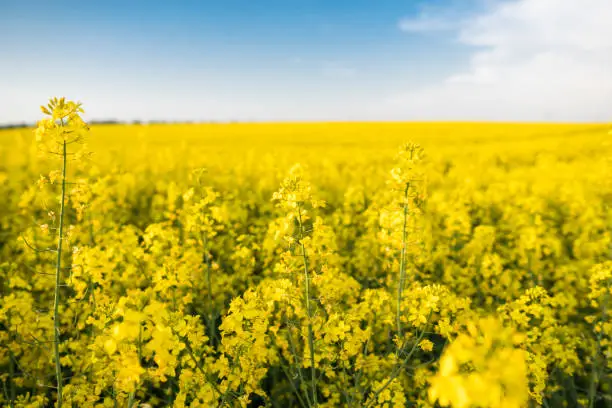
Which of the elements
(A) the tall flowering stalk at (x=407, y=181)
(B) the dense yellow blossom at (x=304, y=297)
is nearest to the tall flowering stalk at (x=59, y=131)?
(B) the dense yellow blossom at (x=304, y=297)

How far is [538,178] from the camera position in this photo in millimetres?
9422

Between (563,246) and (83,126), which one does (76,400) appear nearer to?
(83,126)

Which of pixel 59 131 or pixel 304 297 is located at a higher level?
pixel 59 131

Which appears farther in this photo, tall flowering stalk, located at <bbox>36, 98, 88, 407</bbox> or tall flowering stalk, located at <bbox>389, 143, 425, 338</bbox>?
tall flowering stalk, located at <bbox>389, 143, 425, 338</bbox>

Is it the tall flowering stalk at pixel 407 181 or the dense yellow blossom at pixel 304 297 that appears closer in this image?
the dense yellow blossom at pixel 304 297

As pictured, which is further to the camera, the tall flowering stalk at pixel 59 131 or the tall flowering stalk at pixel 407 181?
the tall flowering stalk at pixel 407 181

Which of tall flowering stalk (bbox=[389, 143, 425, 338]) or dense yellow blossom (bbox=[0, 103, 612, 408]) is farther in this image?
tall flowering stalk (bbox=[389, 143, 425, 338])

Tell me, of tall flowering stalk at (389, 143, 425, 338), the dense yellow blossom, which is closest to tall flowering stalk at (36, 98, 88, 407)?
the dense yellow blossom

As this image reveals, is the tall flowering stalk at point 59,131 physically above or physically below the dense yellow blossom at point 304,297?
above

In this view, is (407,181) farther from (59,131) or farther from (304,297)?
(59,131)

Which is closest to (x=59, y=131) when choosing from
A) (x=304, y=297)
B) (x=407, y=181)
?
(x=304, y=297)

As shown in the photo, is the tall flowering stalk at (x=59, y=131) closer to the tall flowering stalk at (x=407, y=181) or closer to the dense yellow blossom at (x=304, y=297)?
the dense yellow blossom at (x=304, y=297)

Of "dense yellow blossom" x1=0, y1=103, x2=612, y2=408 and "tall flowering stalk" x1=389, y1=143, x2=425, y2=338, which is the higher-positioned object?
"tall flowering stalk" x1=389, y1=143, x2=425, y2=338

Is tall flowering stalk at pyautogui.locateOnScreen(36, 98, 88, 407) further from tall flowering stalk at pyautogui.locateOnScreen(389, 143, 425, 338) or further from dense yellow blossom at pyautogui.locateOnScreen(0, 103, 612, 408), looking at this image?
tall flowering stalk at pyautogui.locateOnScreen(389, 143, 425, 338)
